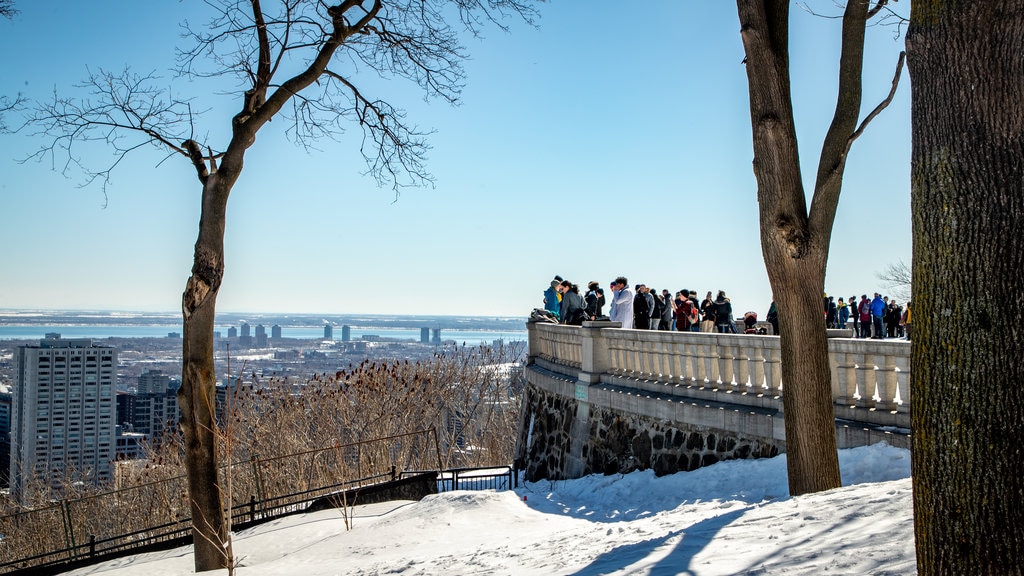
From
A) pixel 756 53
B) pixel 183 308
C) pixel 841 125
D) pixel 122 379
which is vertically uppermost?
pixel 756 53

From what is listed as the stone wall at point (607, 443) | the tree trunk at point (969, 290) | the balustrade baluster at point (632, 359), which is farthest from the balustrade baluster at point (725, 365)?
the tree trunk at point (969, 290)

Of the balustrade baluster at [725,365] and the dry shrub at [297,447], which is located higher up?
the balustrade baluster at [725,365]

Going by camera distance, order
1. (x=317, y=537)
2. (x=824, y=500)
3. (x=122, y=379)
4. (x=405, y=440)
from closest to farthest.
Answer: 1. (x=824, y=500)
2. (x=317, y=537)
3. (x=405, y=440)
4. (x=122, y=379)

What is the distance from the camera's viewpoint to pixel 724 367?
420 inches

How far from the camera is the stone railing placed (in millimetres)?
8305

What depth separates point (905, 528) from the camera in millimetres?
4648

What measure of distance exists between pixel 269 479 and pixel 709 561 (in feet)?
77.5

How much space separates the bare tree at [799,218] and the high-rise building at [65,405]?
4646cm

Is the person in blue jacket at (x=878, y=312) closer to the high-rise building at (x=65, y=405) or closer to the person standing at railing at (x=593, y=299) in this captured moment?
the person standing at railing at (x=593, y=299)

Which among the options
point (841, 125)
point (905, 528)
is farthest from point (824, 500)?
point (841, 125)

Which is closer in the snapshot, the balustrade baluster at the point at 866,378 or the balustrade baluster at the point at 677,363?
the balustrade baluster at the point at 866,378

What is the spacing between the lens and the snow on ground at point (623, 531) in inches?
188

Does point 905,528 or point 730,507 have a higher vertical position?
point 905,528

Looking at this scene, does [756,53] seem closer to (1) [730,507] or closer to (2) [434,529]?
(1) [730,507]
